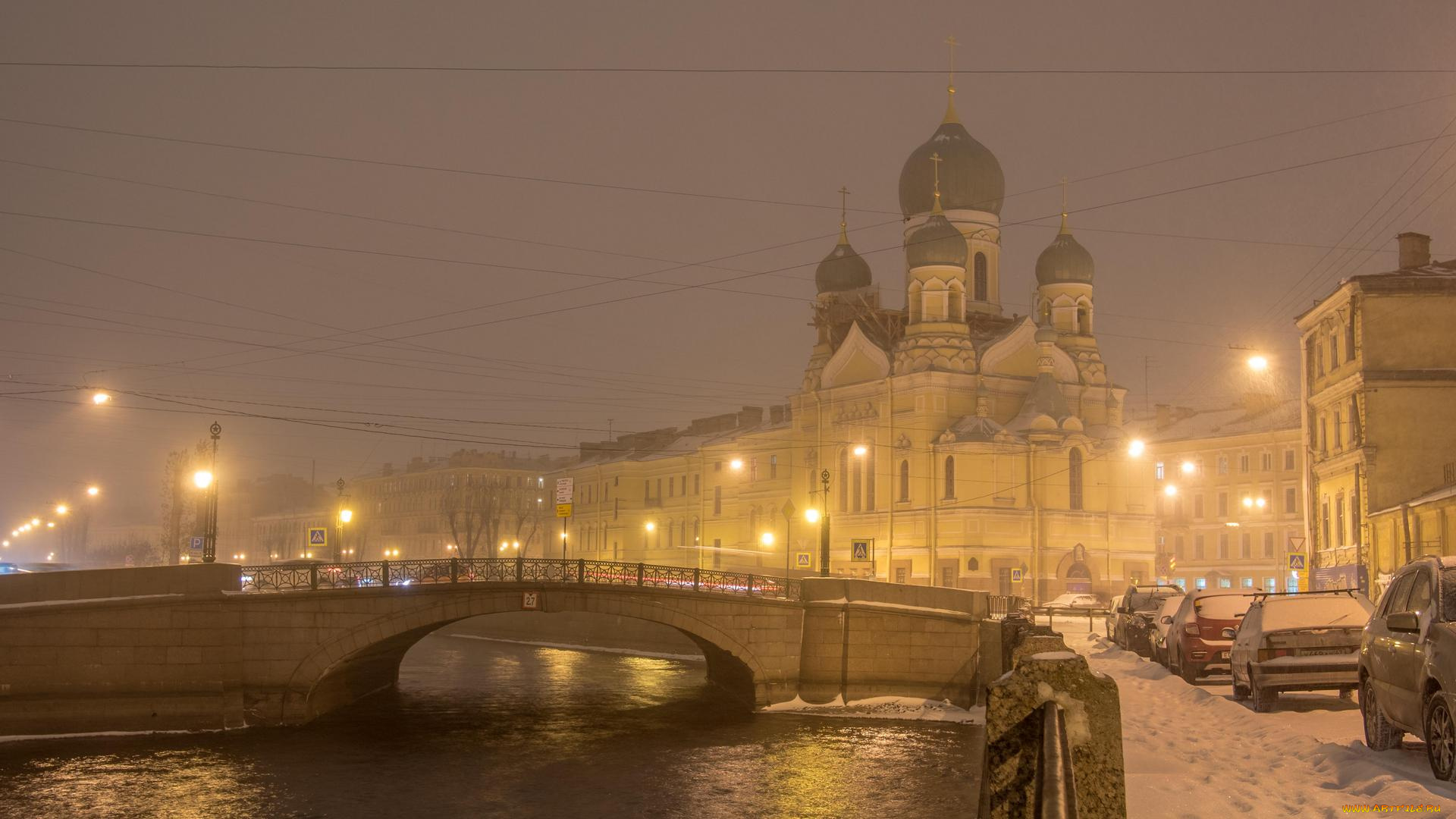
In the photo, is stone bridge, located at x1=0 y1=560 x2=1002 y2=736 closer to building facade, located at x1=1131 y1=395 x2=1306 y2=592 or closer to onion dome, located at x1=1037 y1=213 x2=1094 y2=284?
building facade, located at x1=1131 y1=395 x2=1306 y2=592

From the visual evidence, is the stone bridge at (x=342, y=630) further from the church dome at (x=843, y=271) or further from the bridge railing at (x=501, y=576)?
the church dome at (x=843, y=271)

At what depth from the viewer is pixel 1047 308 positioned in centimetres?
8456

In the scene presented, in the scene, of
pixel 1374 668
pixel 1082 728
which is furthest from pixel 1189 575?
pixel 1082 728

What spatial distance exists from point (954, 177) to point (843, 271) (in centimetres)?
1149

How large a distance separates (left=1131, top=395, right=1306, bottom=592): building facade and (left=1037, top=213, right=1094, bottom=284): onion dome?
996 cm

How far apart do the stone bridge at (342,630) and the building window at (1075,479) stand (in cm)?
3770

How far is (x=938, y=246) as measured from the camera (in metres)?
77.4

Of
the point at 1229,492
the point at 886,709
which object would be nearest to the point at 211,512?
the point at 886,709

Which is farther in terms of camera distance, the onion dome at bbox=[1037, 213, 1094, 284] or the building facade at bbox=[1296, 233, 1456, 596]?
the onion dome at bbox=[1037, 213, 1094, 284]

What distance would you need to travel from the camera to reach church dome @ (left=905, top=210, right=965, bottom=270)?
77.3 meters

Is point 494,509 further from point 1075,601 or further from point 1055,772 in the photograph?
point 1055,772

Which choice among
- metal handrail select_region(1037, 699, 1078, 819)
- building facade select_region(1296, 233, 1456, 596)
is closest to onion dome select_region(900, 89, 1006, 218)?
building facade select_region(1296, 233, 1456, 596)

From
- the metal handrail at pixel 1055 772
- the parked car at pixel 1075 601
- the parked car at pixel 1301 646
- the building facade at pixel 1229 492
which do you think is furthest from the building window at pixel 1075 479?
the metal handrail at pixel 1055 772

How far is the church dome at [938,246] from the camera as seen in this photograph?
77312 mm
